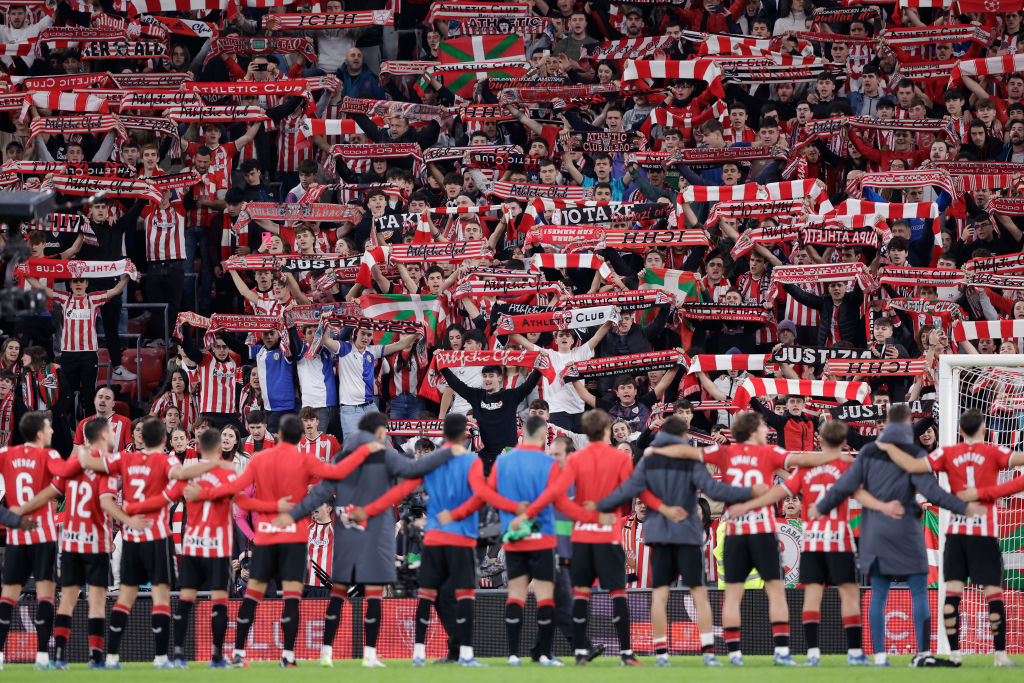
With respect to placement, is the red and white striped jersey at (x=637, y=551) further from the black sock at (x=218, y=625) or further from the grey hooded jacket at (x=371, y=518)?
the black sock at (x=218, y=625)

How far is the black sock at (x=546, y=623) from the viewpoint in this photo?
40.1 ft

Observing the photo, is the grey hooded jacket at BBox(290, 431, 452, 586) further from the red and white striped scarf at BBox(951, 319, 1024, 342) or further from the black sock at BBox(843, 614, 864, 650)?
the red and white striped scarf at BBox(951, 319, 1024, 342)

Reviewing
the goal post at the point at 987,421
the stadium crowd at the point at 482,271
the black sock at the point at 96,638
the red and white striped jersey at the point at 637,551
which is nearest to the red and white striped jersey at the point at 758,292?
the stadium crowd at the point at 482,271

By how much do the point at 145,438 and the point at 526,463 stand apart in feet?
9.88

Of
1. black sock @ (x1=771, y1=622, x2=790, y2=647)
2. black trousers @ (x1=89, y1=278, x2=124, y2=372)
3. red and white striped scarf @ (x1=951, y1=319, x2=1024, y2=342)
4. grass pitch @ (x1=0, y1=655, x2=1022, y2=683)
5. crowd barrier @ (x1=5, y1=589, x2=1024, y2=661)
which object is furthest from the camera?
black trousers @ (x1=89, y1=278, x2=124, y2=372)

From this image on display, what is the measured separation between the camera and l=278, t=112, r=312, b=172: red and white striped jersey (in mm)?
22406

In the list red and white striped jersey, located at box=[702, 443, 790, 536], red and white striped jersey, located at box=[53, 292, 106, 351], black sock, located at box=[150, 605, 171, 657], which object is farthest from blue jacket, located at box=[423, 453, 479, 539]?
red and white striped jersey, located at box=[53, 292, 106, 351]

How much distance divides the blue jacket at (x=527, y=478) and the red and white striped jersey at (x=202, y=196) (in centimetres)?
989

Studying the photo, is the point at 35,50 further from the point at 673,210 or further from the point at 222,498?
the point at 222,498

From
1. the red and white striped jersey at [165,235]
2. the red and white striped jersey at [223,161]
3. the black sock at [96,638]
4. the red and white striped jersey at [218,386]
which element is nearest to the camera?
the black sock at [96,638]

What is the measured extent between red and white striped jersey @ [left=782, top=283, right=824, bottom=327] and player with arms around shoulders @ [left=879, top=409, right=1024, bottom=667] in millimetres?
6220

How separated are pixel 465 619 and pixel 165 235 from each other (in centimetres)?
981

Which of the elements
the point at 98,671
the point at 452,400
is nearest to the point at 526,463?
the point at 98,671

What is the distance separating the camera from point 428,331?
18.8m
